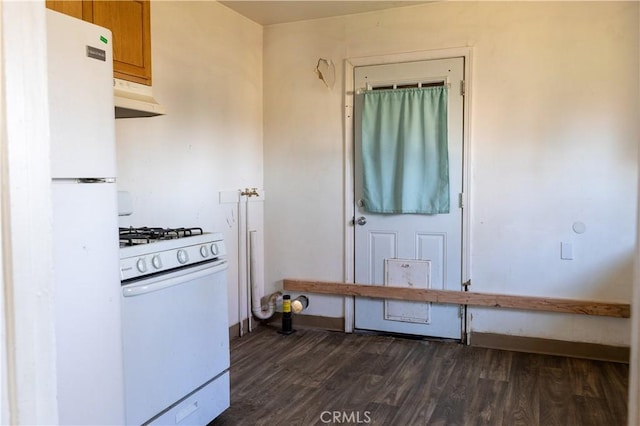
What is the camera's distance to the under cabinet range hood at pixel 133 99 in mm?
2445

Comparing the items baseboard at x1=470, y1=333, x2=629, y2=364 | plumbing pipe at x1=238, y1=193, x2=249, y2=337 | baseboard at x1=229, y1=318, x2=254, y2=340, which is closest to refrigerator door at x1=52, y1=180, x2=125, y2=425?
baseboard at x1=229, y1=318, x2=254, y2=340

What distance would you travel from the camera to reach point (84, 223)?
173 centimetres

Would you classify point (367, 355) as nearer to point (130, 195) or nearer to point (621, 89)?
point (130, 195)

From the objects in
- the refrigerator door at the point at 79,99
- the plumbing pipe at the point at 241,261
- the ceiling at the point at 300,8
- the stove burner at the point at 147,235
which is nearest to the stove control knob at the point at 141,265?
the stove burner at the point at 147,235

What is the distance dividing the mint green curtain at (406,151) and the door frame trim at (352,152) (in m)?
0.14

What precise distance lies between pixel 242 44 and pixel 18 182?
3.88 m

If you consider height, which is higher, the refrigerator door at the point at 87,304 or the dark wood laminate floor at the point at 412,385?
the refrigerator door at the point at 87,304

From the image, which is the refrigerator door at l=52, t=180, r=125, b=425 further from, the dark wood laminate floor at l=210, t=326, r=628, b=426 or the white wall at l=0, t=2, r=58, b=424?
the white wall at l=0, t=2, r=58, b=424

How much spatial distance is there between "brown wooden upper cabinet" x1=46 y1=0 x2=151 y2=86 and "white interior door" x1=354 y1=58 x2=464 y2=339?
1926 mm

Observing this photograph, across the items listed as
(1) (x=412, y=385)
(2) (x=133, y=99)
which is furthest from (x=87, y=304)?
(1) (x=412, y=385)

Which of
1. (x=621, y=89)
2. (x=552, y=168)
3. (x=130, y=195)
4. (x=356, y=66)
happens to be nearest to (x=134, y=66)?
(x=130, y=195)

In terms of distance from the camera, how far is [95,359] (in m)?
1.78

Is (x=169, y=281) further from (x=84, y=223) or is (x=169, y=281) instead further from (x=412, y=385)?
(x=412, y=385)

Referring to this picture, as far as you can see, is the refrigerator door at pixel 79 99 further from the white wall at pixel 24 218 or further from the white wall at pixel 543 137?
the white wall at pixel 543 137
